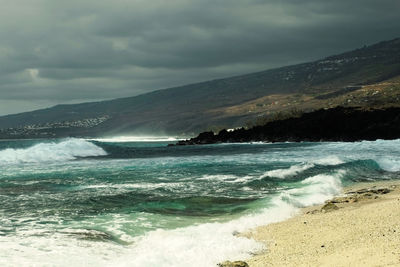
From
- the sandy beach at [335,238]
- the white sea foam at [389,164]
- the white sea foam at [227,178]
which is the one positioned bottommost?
the white sea foam at [389,164]

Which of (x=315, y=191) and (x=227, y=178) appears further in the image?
(x=227, y=178)

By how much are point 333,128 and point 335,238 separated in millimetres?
92693

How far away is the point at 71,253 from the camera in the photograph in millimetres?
11453

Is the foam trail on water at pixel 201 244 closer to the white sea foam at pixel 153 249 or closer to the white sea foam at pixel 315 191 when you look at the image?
the white sea foam at pixel 153 249

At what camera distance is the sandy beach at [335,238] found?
9.55 m

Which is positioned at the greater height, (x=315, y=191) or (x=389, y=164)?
(x=315, y=191)

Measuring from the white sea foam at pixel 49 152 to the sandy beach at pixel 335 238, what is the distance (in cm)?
4816

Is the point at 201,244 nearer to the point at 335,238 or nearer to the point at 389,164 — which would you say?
the point at 335,238

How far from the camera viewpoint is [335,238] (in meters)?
12.2

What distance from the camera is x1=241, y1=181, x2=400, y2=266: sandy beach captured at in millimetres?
9555

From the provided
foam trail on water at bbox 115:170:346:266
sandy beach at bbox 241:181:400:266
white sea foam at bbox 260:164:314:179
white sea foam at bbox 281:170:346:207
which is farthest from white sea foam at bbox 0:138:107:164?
sandy beach at bbox 241:181:400:266

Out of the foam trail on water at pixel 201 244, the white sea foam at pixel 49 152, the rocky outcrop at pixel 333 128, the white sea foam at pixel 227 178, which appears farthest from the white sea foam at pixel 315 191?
the rocky outcrop at pixel 333 128

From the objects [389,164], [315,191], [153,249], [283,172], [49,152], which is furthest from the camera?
[49,152]

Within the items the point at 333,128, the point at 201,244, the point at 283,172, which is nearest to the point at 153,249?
the point at 201,244
